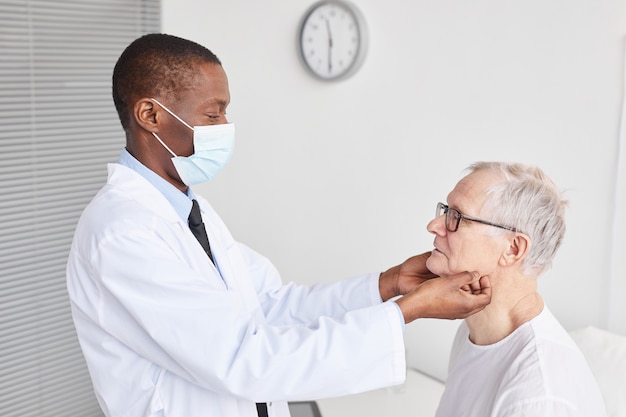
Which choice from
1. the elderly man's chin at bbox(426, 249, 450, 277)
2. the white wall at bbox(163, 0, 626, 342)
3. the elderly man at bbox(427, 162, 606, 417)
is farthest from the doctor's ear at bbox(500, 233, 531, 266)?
the white wall at bbox(163, 0, 626, 342)

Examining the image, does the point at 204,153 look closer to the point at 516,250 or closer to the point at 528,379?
the point at 516,250

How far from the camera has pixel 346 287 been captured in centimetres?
176

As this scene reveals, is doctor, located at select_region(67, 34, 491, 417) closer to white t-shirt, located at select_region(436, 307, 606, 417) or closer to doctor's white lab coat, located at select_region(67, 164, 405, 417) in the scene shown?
doctor's white lab coat, located at select_region(67, 164, 405, 417)

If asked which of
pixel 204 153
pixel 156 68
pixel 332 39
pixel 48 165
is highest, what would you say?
pixel 332 39

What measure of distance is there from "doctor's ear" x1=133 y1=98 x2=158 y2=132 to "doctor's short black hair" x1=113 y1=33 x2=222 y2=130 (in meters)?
0.01

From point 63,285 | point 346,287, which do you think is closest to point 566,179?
point 346,287

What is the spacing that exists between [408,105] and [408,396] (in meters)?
1.08

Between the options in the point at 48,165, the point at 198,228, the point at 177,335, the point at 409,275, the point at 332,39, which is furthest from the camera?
the point at 332,39

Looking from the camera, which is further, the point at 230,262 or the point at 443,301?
the point at 230,262

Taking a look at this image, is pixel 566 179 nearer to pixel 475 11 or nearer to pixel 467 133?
pixel 467 133

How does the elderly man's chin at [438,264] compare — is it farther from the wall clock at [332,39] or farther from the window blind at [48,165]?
the window blind at [48,165]

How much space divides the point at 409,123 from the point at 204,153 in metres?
1.47

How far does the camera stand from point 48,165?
275 centimetres

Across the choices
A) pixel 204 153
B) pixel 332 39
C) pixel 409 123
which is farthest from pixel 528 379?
pixel 332 39
